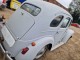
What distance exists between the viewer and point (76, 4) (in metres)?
32.6

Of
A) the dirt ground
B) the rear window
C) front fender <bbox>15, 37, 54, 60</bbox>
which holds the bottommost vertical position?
the dirt ground

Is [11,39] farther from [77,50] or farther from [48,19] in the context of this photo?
[77,50]

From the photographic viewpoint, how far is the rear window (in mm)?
5895

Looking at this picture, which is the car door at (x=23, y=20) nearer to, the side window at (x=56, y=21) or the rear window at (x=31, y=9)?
the rear window at (x=31, y=9)

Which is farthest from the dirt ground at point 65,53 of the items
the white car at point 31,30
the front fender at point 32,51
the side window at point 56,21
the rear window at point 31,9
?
the rear window at point 31,9

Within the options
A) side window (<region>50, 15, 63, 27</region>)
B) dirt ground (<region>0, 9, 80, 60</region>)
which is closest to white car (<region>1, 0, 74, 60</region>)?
side window (<region>50, 15, 63, 27</region>)

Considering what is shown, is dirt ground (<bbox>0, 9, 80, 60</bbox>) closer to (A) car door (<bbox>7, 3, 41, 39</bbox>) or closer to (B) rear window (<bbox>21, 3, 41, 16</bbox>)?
(A) car door (<bbox>7, 3, 41, 39</bbox>)

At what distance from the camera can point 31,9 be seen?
20.0ft

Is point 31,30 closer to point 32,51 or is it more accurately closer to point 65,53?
point 32,51

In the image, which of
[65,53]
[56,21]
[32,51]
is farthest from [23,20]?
[65,53]

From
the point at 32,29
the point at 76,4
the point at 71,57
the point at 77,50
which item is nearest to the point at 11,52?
the point at 32,29

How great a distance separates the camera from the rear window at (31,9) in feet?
19.3

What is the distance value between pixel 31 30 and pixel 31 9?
1000 mm

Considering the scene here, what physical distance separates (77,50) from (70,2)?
2562cm
